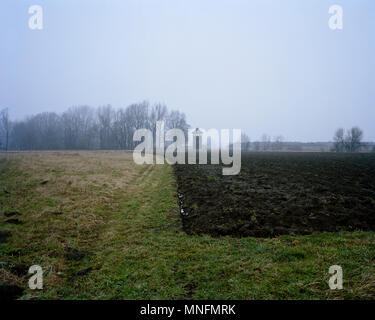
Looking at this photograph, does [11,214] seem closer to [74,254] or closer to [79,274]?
[74,254]

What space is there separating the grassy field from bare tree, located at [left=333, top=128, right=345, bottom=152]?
357 ft

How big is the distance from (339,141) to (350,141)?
4676mm

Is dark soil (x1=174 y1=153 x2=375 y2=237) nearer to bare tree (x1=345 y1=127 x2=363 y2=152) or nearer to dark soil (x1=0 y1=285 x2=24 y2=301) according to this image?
dark soil (x1=0 y1=285 x2=24 y2=301)

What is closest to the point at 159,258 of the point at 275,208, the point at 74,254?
the point at 74,254

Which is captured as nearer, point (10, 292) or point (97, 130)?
point (10, 292)

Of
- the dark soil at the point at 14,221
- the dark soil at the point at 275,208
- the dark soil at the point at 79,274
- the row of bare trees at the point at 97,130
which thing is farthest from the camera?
the row of bare trees at the point at 97,130

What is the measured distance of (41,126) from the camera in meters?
112

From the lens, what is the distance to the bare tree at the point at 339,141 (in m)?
94.0

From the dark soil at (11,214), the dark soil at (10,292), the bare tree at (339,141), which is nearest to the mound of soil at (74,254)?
the dark soil at (10,292)

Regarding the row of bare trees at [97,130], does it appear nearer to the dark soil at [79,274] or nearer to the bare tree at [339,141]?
the bare tree at [339,141]

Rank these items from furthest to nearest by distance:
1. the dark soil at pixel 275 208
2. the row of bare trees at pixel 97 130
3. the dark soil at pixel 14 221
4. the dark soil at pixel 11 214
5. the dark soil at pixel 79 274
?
1. the row of bare trees at pixel 97 130
2. the dark soil at pixel 11 214
3. the dark soil at pixel 14 221
4. the dark soil at pixel 275 208
5. the dark soil at pixel 79 274

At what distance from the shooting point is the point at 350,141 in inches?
3720

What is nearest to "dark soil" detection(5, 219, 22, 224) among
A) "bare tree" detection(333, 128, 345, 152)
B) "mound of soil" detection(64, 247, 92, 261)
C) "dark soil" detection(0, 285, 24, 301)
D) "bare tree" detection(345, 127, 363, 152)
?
"mound of soil" detection(64, 247, 92, 261)
